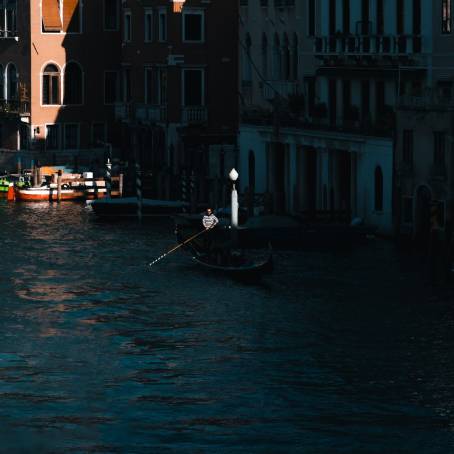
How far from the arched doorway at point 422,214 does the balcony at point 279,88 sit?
17.2 meters

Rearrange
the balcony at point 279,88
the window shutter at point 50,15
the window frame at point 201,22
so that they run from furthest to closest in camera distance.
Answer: the window shutter at point 50,15, the window frame at point 201,22, the balcony at point 279,88

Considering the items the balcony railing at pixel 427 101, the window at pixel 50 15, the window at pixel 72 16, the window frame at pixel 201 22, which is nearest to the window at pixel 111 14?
the window at pixel 72 16

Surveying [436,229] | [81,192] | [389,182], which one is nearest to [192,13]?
[81,192]

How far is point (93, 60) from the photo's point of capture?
112 m

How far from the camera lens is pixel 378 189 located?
76.6 metres

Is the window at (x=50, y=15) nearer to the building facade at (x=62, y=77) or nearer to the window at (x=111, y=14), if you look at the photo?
the building facade at (x=62, y=77)

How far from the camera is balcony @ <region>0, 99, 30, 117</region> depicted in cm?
11106

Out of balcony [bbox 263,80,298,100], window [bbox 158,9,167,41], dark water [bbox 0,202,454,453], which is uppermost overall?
window [bbox 158,9,167,41]

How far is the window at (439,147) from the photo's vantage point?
234 ft

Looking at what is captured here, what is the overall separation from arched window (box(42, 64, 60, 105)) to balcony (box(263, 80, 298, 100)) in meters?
21.5

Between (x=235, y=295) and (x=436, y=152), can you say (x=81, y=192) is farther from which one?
(x=235, y=295)

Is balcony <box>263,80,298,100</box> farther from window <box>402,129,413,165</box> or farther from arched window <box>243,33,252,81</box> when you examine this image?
window <box>402,129,413,165</box>

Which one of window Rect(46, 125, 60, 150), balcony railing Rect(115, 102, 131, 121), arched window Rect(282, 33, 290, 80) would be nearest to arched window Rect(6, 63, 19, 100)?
window Rect(46, 125, 60, 150)

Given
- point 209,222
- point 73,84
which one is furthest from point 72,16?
point 209,222
